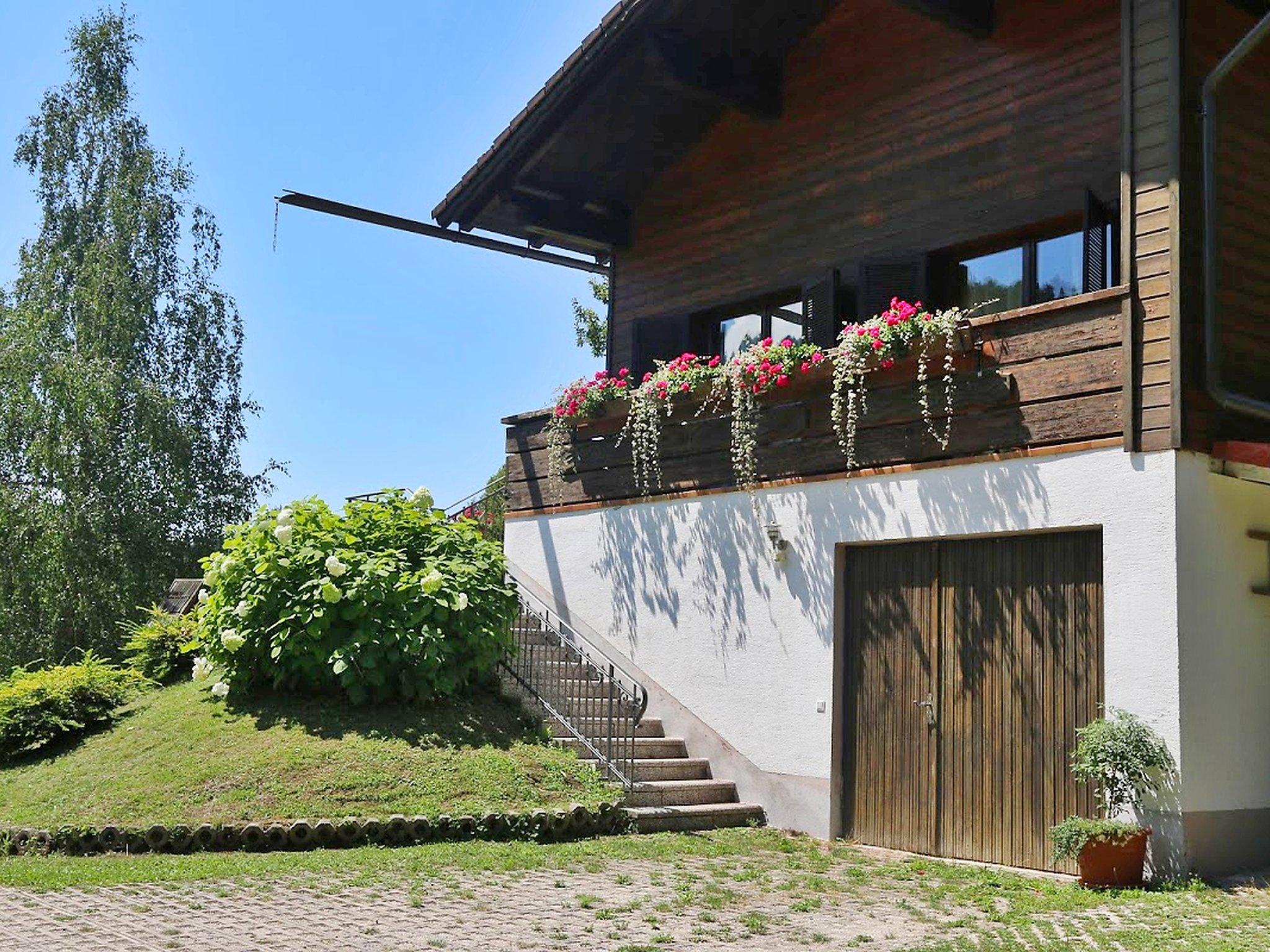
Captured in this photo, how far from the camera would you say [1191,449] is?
8.44 metres

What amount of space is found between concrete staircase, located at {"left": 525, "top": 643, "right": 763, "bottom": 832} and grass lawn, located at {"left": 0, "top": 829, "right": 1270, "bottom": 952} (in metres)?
0.63

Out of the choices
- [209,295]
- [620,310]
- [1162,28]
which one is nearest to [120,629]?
[209,295]

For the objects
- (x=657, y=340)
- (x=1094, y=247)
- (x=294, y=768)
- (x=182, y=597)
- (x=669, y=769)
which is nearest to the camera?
(x=1094, y=247)

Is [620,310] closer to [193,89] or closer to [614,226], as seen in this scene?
[614,226]

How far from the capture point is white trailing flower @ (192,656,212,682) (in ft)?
36.9

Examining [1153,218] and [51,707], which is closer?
[1153,218]

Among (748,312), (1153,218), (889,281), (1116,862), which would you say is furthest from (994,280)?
(1116,862)

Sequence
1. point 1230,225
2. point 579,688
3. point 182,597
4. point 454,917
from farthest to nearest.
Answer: point 182,597 → point 579,688 → point 1230,225 → point 454,917

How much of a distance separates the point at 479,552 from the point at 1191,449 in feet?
20.0

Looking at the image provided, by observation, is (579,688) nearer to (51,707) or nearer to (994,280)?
(51,707)

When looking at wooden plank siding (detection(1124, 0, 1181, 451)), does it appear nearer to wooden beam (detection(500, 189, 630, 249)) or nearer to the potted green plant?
the potted green plant

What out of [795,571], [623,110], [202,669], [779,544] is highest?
[623,110]

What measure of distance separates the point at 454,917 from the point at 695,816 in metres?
3.86

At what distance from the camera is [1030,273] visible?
33.5ft
